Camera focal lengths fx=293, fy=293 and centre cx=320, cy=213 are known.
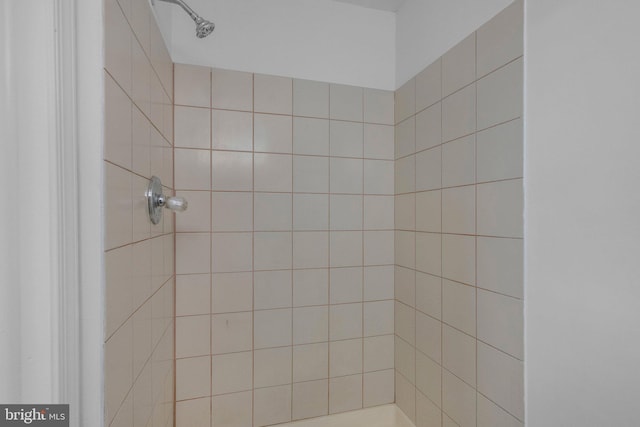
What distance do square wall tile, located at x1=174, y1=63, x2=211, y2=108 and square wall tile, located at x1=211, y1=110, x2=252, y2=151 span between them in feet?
0.25

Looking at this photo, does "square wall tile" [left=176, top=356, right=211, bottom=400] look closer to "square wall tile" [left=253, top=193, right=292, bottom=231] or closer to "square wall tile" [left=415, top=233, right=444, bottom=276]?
"square wall tile" [left=253, top=193, right=292, bottom=231]

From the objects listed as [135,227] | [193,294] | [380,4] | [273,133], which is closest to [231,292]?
[193,294]

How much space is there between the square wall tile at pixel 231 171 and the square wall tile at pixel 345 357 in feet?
3.00

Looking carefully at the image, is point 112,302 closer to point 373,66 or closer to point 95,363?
point 95,363

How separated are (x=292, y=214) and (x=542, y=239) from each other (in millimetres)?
981

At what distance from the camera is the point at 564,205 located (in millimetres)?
774

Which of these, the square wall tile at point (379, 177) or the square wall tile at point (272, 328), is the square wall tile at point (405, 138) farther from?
the square wall tile at point (272, 328)

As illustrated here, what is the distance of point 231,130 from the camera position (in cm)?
136

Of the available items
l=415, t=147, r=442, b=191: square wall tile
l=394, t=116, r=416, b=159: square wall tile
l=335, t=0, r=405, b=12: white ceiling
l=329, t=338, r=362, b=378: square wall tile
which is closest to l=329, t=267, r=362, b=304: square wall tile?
l=329, t=338, r=362, b=378: square wall tile

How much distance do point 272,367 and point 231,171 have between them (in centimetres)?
95

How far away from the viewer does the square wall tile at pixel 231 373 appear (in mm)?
1333

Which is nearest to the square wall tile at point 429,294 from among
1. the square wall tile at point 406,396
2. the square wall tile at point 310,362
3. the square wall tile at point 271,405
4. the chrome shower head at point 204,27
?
the square wall tile at point 406,396

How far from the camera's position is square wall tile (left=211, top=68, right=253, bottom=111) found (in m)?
1.34

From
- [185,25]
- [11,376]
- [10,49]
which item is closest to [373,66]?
[185,25]
